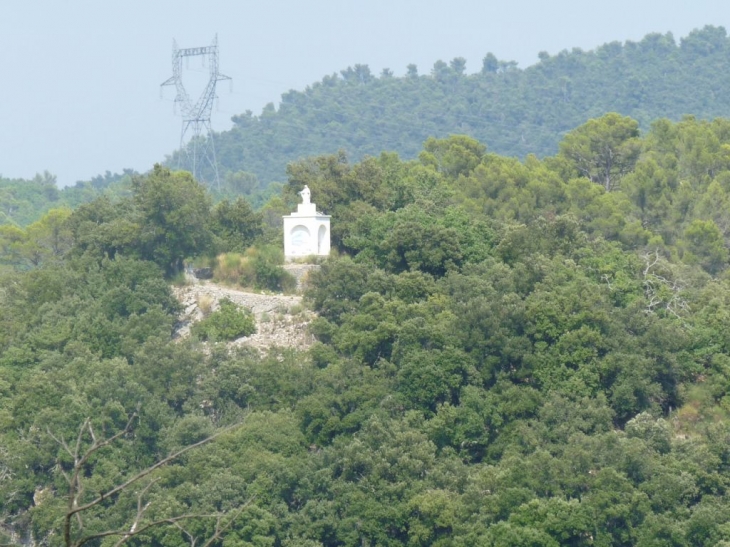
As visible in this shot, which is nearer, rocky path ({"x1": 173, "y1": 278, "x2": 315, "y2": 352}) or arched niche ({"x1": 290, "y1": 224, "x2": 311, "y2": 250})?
rocky path ({"x1": 173, "y1": 278, "x2": 315, "y2": 352})

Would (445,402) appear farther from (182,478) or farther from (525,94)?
(525,94)

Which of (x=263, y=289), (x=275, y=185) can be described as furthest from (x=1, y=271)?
(x=275, y=185)

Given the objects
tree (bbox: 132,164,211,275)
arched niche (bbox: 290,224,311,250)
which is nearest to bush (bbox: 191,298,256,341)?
tree (bbox: 132,164,211,275)

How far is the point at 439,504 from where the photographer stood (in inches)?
1129

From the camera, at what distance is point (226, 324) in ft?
116

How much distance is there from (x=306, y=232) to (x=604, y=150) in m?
15.2

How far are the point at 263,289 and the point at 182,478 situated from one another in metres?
7.07

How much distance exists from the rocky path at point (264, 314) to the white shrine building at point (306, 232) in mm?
1624

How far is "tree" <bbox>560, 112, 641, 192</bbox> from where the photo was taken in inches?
1928

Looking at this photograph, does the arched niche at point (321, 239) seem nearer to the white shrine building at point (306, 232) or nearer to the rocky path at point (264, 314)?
the white shrine building at point (306, 232)

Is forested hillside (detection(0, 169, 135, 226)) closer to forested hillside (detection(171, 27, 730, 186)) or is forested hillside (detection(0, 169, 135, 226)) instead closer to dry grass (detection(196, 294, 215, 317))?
forested hillside (detection(171, 27, 730, 186))

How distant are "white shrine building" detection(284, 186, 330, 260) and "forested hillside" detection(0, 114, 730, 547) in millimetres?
701

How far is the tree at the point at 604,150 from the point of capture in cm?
4897

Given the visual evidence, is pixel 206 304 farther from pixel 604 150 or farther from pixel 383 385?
pixel 604 150
